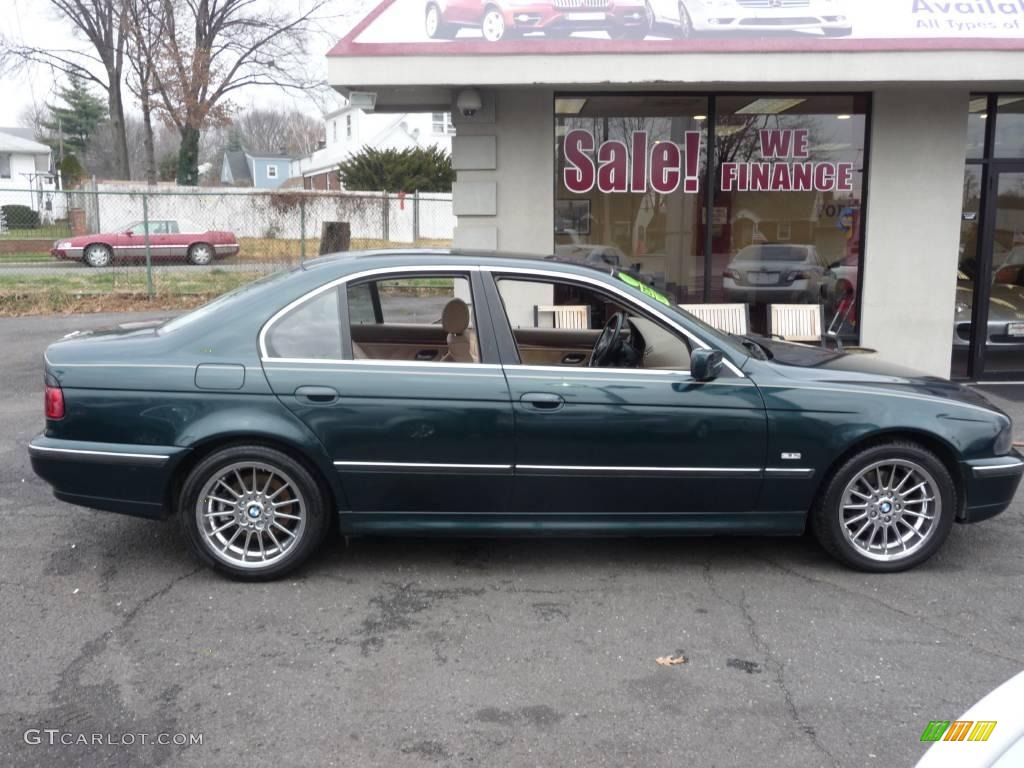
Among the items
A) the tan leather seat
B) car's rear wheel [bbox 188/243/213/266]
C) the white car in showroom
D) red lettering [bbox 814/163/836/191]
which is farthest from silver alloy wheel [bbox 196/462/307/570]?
car's rear wheel [bbox 188/243/213/266]

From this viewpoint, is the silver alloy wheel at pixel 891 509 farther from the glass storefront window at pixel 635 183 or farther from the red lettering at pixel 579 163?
the red lettering at pixel 579 163

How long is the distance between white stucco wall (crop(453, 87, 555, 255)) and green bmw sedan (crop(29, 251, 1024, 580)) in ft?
15.6

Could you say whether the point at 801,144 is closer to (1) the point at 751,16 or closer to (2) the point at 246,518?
(1) the point at 751,16

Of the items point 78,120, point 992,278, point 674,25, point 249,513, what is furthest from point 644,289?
point 78,120

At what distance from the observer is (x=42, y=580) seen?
4598 millimetres

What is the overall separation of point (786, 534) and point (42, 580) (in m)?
3.75

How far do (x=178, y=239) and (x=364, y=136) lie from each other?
28.2m

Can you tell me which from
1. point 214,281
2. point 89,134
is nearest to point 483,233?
point 214,281

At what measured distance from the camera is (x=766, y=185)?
966cm

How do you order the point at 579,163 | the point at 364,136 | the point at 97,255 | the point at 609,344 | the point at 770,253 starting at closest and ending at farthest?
the point at 609,344 → the point at 579,163 → the point at 770,253 → the point at 97,255 → the point at 364,136

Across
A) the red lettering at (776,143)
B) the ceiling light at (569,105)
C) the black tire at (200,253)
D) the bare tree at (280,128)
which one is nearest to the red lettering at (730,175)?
the red lettering at (776,143)

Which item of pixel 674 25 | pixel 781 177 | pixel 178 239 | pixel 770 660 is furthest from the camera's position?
pixel 178 239

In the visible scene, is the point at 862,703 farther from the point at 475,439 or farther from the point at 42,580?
the point at 42,580

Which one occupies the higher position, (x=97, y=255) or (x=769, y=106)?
(x=769, y=106)
